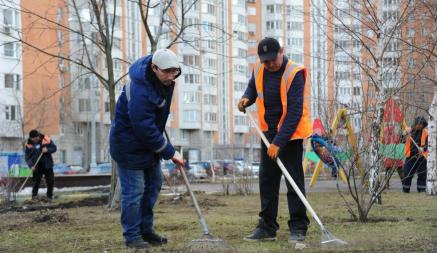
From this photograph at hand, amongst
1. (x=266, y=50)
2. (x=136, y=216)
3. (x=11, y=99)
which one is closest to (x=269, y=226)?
(x=136, y=216)

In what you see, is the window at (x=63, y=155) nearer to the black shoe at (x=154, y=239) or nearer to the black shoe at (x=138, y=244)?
the black shoe at (x=154, y=239)

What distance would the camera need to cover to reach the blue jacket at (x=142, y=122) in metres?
5.52

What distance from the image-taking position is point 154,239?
19.6 ft

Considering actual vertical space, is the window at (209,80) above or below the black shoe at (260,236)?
above

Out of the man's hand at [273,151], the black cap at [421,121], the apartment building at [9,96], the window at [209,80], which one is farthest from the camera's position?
the window at [209,80]

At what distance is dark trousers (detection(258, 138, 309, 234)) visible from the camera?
600cm

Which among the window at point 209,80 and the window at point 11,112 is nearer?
the window at point 11,112

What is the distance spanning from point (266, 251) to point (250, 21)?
257ft

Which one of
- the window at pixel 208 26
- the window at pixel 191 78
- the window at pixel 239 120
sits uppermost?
the window at pixel 191 78

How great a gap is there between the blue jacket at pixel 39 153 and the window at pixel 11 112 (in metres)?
37.0

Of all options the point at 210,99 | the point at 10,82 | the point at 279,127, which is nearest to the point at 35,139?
the point at 279,127

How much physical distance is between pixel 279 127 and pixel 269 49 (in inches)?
28.7

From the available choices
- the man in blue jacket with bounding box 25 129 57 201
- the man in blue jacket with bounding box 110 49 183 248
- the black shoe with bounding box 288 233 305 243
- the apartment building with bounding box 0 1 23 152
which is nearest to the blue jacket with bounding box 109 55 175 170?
the man in blue jacket with bounding box 110 49 183 248

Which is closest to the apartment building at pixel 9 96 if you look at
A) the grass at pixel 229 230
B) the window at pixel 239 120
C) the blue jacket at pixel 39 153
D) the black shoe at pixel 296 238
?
the window at pixel 239 120
